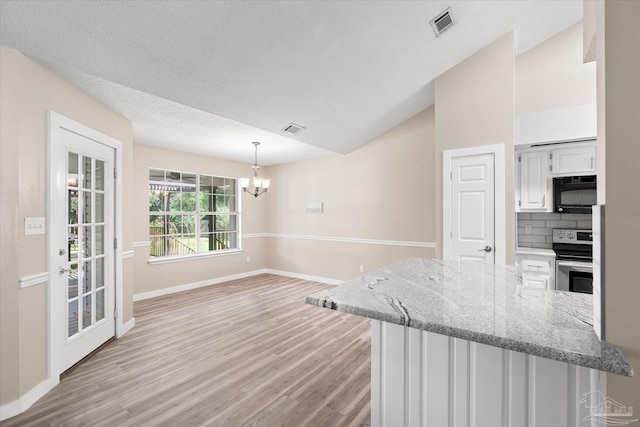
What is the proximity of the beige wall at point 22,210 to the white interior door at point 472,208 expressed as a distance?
380 cm

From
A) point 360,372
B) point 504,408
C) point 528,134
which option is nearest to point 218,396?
point 360,372

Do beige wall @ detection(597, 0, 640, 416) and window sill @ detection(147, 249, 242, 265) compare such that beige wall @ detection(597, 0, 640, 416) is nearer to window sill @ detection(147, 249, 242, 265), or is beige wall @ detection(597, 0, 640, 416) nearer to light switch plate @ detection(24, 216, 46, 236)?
light switch plate @ detection(24, 216, 46, 236)

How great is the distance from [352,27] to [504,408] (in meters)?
2.65

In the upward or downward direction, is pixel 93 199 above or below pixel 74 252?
above

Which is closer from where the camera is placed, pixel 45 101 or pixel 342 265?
pixel 45 101

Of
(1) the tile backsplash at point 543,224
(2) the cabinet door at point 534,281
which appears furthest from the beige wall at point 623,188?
(1) the tile backsplash at point 543,224

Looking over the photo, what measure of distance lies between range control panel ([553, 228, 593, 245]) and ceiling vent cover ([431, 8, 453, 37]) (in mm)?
2783

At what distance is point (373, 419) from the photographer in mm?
1283

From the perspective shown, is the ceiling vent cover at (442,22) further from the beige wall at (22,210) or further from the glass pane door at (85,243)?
the glass pane door at (85,243)

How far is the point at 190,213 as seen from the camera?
5.62 meters

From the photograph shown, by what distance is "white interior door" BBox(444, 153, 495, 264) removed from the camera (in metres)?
3.23

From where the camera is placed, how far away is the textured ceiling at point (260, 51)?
1.99 m

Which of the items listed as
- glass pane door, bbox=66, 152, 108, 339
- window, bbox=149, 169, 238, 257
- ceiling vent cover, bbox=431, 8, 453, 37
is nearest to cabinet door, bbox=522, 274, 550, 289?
ceiling vent cover, bbox=431, 8, 453, 37

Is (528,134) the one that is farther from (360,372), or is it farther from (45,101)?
(45,101)
